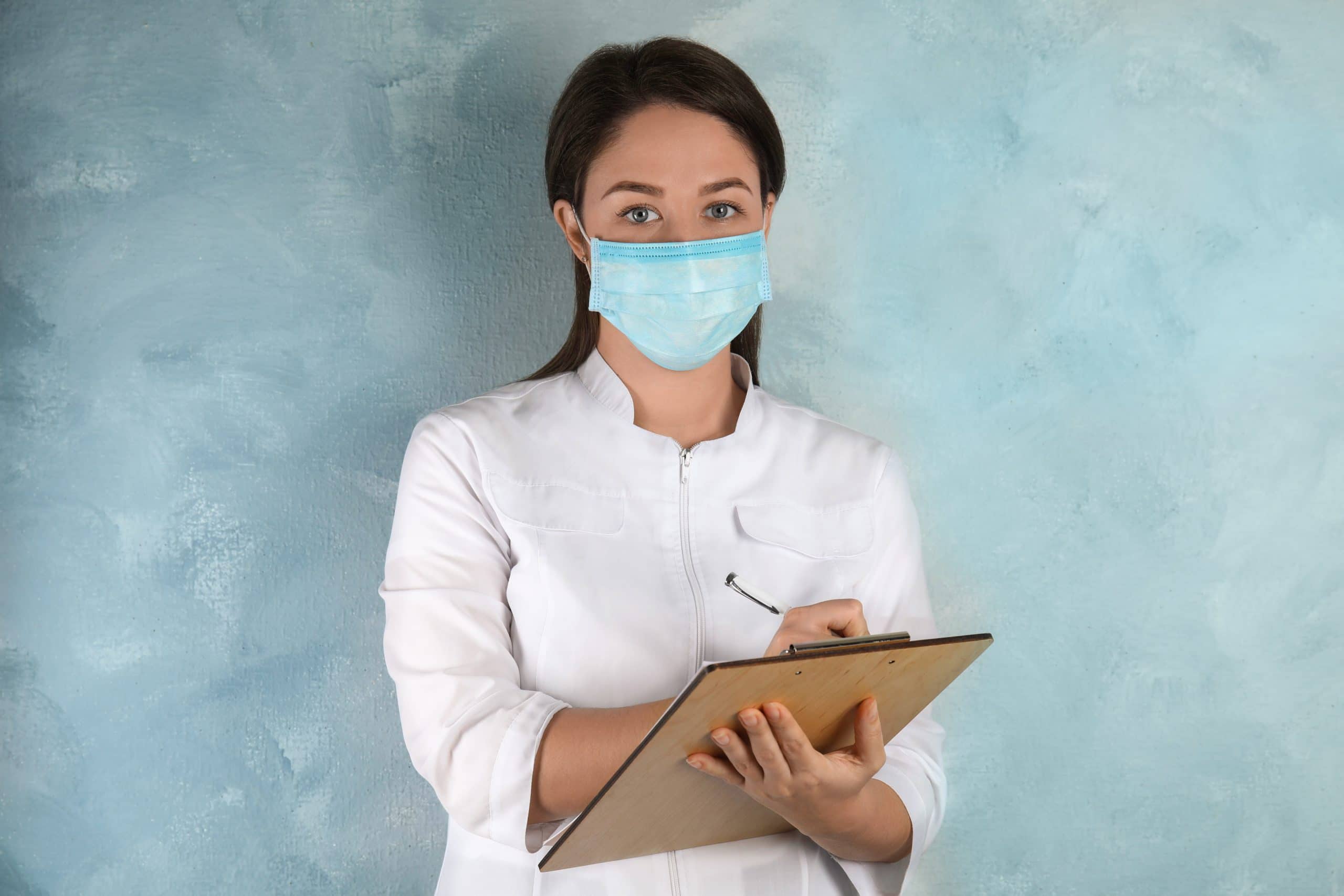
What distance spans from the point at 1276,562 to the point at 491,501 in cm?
158

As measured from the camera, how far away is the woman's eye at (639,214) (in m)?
1.57

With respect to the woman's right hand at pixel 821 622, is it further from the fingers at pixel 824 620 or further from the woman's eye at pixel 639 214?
the woman's eye at pixel 639 214

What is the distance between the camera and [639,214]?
5.18 ft

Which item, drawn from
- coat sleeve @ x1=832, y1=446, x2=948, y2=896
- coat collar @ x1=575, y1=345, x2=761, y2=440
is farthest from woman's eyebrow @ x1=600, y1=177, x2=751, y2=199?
coat sleeve @ x1=832, y1=446, x2=948, y2=896

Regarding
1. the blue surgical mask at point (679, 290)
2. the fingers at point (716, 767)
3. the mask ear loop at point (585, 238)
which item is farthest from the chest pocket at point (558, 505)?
the fingers at point (716, 767)

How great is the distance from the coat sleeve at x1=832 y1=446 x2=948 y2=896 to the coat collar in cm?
25

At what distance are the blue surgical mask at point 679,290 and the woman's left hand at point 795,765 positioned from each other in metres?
0.62

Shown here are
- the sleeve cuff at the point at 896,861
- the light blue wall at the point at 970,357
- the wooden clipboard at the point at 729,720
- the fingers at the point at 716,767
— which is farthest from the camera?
the light blue wall at the point at 970,357

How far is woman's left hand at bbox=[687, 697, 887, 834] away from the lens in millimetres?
1111

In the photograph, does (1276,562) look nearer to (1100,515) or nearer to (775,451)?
(1100,515)

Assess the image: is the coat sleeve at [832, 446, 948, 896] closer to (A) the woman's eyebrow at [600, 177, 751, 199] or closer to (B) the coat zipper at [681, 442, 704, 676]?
(B) the coat zipper at [681, 442, 704, 676]

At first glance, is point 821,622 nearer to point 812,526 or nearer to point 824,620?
point 824,620

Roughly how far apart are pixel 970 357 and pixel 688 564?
0.87 meters

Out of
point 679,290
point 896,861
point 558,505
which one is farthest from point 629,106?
point 896,861
